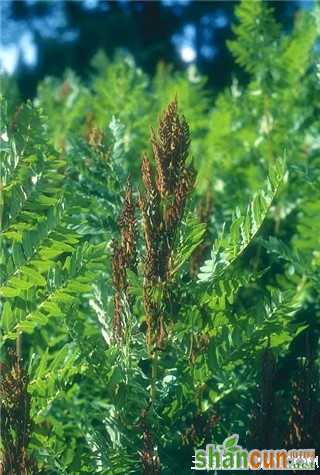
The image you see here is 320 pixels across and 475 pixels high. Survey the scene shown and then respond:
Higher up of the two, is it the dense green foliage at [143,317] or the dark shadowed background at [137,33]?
the dark shadowed background at [137,33]

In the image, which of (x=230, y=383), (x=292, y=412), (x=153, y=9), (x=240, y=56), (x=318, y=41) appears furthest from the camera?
(x=153, y=9)

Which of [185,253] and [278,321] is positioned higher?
[185,253]

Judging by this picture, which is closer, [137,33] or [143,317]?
[143,317]

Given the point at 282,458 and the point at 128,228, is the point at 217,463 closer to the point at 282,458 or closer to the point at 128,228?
the point at 282,458

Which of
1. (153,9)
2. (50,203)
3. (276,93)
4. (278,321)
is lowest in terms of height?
(278,321)

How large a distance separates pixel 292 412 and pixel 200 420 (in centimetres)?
32

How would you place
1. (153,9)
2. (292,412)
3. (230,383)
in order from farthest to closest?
(153,9), (230,383), (292,412)

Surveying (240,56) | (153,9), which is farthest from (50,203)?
(153,9)

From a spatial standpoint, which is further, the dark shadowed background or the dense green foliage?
the dark shadowed background

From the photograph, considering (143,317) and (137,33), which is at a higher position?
(137,33)

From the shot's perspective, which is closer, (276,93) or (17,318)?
(17,318)

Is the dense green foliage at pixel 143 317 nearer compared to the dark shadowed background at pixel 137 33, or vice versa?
the dense green foliage at pixel 143 317

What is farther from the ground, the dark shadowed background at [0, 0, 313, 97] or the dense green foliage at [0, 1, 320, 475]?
the dark shadowed background at [0, 0, 313, 97]

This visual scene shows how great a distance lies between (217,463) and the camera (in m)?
2.29
